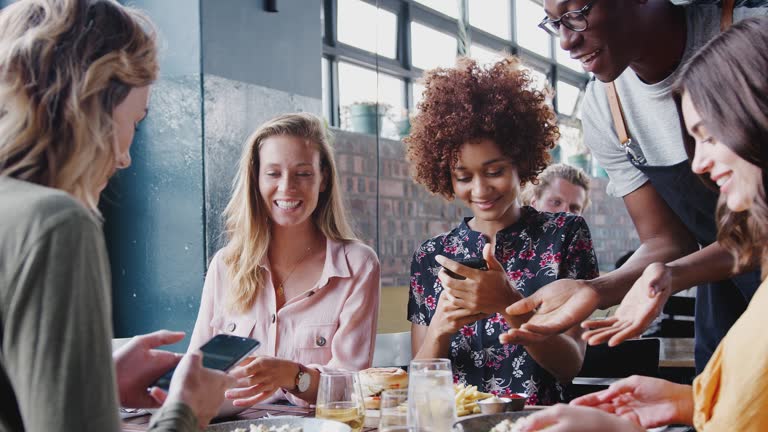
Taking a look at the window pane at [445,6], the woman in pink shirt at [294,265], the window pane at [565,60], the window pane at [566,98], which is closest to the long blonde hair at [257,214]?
the woman in pink shirt at [294,265]

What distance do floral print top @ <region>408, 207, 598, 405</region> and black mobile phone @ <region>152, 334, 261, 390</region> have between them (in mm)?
1188

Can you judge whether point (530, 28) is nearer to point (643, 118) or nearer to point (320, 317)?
point (643, 118)

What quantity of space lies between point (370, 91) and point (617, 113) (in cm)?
239

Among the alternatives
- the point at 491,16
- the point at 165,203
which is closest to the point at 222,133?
the point at 165,203

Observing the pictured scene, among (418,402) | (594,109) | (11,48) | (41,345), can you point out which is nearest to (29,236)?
(41,345)

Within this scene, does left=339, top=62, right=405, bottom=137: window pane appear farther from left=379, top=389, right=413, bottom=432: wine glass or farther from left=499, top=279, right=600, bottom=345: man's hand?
left=379, top=389, right=413, bottom=432: wine glass

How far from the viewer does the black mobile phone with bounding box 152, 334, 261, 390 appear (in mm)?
1173

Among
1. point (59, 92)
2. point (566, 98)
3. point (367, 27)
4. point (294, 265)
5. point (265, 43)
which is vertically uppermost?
point (566, 98)

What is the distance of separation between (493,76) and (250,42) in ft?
3.67

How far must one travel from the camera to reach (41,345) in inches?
33.8

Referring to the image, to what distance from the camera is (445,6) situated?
5.32m

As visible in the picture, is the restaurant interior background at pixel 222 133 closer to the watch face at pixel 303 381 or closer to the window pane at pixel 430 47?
the window pane at pixel 430 47

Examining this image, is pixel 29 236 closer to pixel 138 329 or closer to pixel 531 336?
pixel 531 336

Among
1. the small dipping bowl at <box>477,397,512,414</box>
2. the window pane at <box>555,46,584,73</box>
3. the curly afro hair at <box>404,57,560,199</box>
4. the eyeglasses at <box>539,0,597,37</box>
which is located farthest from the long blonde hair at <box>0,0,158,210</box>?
the window pane at <box>555,46,584,73</box>
